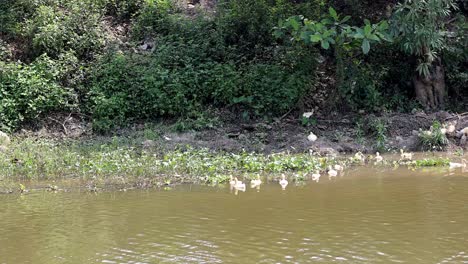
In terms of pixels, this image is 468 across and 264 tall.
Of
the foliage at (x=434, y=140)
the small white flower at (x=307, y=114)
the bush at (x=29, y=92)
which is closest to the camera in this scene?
the foliage at (x=434, y=140)

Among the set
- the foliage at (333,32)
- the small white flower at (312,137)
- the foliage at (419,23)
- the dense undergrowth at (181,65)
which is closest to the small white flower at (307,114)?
the dense undergrowth at (181,65)

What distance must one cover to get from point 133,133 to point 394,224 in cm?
711

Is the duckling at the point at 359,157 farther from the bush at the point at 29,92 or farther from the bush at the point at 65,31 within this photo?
the bush at the point at 65,31

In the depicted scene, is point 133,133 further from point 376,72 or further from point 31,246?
point 31,246

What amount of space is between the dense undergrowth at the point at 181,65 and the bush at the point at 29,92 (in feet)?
0.06

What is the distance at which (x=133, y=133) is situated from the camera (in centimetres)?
1195

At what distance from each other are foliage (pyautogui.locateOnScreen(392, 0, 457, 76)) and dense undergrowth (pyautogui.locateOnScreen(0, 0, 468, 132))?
86cm

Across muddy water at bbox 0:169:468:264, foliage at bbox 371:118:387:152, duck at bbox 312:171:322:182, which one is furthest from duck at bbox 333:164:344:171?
foliage at bbox 371:118:387:152

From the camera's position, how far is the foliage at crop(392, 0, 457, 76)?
456 inches

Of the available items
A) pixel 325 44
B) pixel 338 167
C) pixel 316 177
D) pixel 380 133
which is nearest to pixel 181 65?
pixel 325 44

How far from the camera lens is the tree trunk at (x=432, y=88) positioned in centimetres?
1318

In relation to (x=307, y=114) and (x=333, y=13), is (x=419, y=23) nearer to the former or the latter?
(x=333, y=13)

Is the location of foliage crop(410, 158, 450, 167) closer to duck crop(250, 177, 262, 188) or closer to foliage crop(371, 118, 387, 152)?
foliage crop(371, 118, 387, 152)

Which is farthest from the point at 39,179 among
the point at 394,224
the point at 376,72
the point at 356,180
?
the point at 376,72
